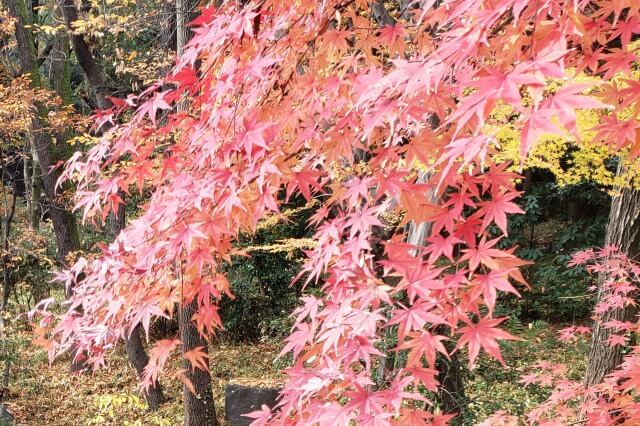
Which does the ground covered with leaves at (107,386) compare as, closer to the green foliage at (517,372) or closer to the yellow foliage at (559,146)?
the green foliage at (517,372)

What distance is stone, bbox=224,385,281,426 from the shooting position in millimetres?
6449

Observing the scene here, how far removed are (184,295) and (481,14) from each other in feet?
5.08

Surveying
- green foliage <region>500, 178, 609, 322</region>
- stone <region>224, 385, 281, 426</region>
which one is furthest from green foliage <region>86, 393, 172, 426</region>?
green foliage <region>500, 178, 609, 322</region>

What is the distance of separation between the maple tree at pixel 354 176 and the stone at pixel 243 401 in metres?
4.62

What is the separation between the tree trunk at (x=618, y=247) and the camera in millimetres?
4219

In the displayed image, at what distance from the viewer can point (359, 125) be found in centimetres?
157

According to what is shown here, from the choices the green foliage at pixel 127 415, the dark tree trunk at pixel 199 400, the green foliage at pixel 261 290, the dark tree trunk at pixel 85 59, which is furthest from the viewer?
the green foliage at pixel 261 290

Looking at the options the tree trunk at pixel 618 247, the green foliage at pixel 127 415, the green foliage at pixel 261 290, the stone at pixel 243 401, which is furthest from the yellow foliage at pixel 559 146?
the green foliage at pixel 261 290

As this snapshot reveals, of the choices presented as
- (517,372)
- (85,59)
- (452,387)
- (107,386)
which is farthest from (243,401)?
(85,59)

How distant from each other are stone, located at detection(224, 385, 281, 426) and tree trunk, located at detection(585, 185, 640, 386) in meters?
3.64

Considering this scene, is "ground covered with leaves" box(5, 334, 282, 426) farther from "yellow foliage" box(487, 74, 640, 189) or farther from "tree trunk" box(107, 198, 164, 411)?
"yellow foliage" box(487, 74, 640, 189)

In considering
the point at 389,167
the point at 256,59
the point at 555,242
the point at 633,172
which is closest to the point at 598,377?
the point at 633,172

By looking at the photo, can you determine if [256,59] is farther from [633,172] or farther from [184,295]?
[633,172]

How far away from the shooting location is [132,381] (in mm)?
8203
